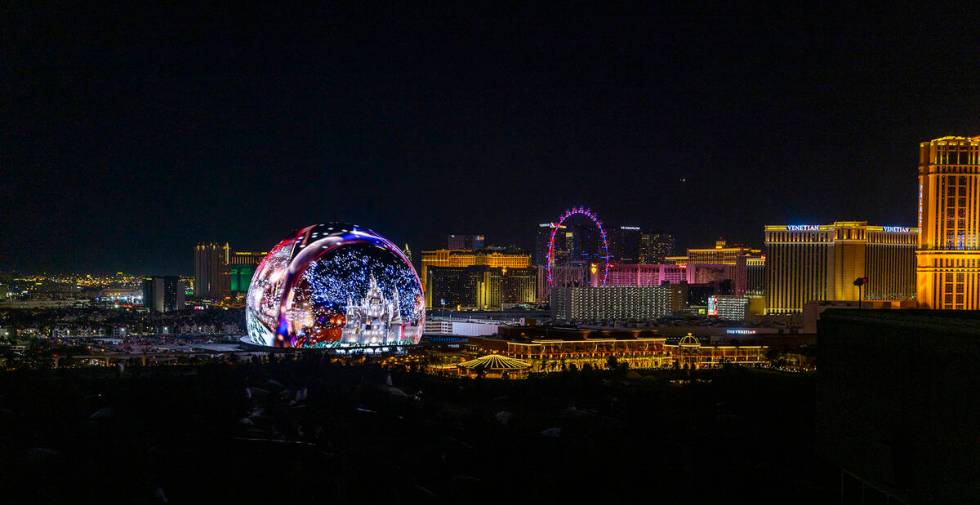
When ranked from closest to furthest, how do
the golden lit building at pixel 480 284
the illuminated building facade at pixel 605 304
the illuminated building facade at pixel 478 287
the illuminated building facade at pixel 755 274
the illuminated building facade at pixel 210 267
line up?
the illuminated building facade at pixel 605 304 < the illuminated building facade at pixel 755 274 < the illuminated building facade at pixel 478 287 < the golden lit building at pixel 480 284 < the illuminated building facade at pixel 210 267

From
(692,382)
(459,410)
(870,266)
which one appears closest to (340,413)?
(459,410)

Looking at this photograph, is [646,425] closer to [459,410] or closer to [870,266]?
[459,410]

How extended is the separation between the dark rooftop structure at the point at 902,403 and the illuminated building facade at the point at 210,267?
12332 cm

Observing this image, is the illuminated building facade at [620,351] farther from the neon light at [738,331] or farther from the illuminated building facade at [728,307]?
the illuminated building facade at [728,307]

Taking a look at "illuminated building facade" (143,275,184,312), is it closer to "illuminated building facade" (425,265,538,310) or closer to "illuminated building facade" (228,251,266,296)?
"illuminated building facade" (228,251,266,296)

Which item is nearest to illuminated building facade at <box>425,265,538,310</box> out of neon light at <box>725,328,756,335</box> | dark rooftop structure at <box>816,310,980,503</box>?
neon light at <box>725,328,756,335</box>

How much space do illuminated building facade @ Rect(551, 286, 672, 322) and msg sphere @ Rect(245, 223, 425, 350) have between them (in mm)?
43034

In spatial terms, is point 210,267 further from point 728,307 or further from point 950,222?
point 950,222

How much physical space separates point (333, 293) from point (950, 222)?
971 inches

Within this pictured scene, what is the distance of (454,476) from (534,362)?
81.8ft

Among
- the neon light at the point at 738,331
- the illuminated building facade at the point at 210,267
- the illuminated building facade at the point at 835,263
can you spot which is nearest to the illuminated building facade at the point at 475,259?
the illuminated building facade at the point at 210,267

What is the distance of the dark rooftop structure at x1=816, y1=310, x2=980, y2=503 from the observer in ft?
29.0

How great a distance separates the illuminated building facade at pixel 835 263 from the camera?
73000 millimetres

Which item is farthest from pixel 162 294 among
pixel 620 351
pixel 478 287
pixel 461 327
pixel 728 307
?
pixel 620 351
